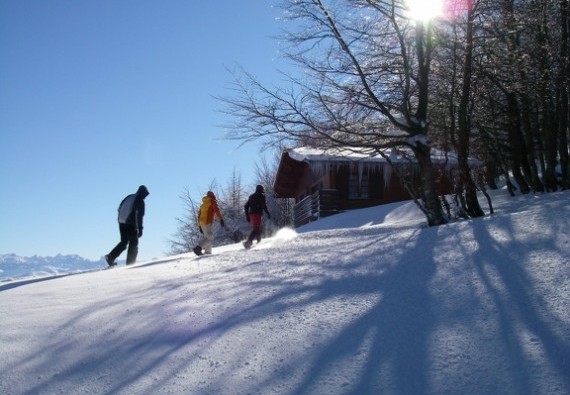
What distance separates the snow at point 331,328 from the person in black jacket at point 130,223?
15.5 ft

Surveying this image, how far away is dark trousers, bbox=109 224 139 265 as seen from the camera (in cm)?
1071

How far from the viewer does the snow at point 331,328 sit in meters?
2.94

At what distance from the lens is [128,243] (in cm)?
1090

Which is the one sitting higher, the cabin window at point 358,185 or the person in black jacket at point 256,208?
the cabin window at point 358,185

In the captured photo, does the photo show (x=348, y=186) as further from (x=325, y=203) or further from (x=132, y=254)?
(x=132, y=254)

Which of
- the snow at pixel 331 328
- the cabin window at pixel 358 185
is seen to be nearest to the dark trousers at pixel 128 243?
the snow at pixel 331 328

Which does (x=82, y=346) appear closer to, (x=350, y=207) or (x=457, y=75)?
(x=457, y=75)

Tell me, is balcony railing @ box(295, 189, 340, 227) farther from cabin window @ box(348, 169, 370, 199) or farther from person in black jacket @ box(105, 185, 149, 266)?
person in black jacket @ box(105, 185, 149, 266)

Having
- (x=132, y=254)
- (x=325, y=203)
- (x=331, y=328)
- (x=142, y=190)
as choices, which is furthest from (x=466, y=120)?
(x=325, y=203)

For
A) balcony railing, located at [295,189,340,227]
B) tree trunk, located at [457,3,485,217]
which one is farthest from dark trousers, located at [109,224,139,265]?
balcony railing, located at [295,189,340,227]

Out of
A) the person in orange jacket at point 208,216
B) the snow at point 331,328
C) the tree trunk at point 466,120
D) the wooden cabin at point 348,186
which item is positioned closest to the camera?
the snow at point 331,328

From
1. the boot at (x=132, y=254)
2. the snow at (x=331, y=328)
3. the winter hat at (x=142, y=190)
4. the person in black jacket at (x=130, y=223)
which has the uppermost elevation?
the winter hat at (x=142, y=190)

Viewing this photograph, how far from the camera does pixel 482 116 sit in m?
12.2

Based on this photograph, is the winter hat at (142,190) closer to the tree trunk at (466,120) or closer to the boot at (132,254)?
the boot at (132,254)
